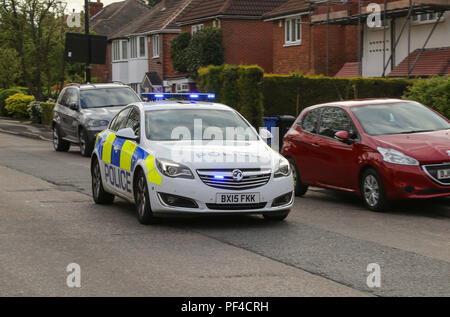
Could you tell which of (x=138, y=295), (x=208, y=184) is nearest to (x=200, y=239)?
(x=208, y=184)

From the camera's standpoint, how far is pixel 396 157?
1212 cm

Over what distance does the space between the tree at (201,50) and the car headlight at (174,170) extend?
126ft

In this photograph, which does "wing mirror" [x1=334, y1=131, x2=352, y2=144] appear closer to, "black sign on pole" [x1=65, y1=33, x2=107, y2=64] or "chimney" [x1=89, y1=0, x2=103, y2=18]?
"black sign on pole" [x1=65, y1=33, x2=107, y2=64]

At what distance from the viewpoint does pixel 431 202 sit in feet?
43.6

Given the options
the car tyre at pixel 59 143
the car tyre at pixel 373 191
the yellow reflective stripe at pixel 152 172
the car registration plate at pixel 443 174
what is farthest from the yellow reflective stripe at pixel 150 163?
the car tyre at pixel 59 143

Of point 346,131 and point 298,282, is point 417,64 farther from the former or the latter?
point 298,282

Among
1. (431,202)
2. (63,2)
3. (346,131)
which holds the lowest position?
(431,202)

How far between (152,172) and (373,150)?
11.9ft

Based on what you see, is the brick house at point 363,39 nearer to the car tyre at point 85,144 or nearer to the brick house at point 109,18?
the car tyre at point 85,144

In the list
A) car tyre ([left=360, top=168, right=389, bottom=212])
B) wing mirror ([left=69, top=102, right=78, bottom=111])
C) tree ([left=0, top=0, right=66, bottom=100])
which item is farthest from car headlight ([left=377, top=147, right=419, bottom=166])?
tree ([left=0, top=0, right=66, bottom=100])

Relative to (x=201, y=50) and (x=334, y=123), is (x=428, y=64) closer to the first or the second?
(x=334, y=123)

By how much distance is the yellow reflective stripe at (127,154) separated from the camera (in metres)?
11.2
